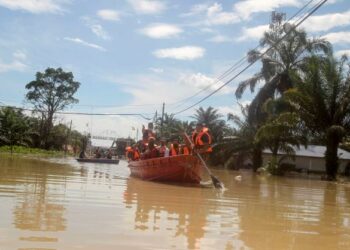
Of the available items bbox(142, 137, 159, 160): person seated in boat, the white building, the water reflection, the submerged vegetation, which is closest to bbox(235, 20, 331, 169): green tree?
the submerged vegetation

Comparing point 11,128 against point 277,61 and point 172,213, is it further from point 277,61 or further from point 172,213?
point 172,213

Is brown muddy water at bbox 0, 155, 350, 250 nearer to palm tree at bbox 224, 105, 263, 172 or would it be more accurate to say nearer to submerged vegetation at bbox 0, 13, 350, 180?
submerged vegetation at bbox 0, 13, 350, 180

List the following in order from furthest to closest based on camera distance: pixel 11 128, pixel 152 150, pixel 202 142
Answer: pixel 11 128
pixel 152 150
pixel 202 142

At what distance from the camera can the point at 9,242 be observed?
4.70 metres

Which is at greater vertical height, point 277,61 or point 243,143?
point 277,61

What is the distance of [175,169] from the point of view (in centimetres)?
1457

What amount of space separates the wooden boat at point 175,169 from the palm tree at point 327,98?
38.1 ft

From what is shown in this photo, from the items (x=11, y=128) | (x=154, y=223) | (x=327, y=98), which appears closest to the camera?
(x=154, y=223)

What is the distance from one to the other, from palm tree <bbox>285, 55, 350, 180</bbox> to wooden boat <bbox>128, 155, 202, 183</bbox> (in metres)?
11.6

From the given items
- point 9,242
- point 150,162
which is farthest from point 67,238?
point 150,162

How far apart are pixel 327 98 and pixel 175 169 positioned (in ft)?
42.0

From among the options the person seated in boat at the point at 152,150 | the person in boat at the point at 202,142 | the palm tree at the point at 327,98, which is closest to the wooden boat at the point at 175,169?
the person in boat at the point at 202,142

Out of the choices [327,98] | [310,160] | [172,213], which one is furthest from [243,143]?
[172,213]

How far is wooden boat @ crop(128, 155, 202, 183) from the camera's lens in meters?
14.3
